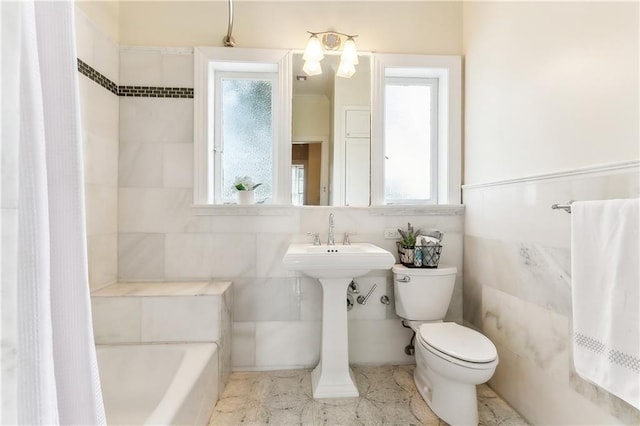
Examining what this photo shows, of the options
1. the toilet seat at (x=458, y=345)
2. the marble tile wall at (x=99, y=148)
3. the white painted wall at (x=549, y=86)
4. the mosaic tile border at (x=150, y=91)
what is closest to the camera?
the white painted wall at (x=549, y=86)

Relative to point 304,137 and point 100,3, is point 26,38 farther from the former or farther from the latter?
point 100,3

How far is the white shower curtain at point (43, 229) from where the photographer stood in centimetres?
40

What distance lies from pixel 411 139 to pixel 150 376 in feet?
7.21

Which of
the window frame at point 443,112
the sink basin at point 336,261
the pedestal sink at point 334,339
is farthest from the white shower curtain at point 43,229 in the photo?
the window frame at point 443,112

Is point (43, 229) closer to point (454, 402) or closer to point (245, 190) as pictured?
point (245, 190)

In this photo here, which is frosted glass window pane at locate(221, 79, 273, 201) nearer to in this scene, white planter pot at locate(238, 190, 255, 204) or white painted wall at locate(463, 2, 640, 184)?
white planter pot at locate(238, 190, 255, 204)

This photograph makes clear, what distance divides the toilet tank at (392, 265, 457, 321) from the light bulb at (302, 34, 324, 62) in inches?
58.8

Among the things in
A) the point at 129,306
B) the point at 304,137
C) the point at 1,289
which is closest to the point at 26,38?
the point at 1,289

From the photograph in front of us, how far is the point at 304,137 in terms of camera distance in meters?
2.14

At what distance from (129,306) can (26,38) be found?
1606 mm

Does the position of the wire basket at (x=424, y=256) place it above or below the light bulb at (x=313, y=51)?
below

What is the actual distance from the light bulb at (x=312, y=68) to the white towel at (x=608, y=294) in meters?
1.64

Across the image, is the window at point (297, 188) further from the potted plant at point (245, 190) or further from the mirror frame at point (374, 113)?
the potted plant at point (245, 190)

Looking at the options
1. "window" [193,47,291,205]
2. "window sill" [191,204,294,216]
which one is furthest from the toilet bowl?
"window" [193,47,291,205]
